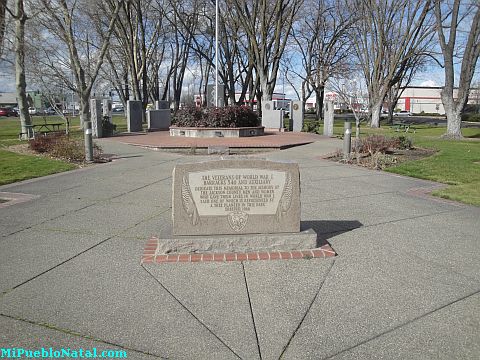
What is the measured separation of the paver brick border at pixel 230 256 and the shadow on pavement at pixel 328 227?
1.36 ft

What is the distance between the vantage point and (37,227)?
5695 mm

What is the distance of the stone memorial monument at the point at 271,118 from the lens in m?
27.7

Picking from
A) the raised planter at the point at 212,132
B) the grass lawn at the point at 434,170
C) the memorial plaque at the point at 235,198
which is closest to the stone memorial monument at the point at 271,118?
the raised planter at the point at 212,132

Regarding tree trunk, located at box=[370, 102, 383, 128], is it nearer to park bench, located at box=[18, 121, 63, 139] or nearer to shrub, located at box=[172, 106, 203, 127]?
shrub, located at box=[172, 106, 203, 127]

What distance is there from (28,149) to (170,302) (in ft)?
45.3

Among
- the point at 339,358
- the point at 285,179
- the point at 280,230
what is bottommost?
the point at 339,358

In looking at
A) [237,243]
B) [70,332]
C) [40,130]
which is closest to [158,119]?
[40,130]

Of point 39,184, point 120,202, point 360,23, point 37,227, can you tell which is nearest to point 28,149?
point 39,184

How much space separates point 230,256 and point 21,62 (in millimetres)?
20977

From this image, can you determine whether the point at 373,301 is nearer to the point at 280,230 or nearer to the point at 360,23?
the point at 280,230

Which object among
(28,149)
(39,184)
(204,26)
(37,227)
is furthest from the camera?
(204,26)

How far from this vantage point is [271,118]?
27938 mm

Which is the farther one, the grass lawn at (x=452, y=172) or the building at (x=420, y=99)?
the building at (x=420, y=99)

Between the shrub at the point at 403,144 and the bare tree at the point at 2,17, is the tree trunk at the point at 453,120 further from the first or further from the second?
the bare tree at the point at 2,17
